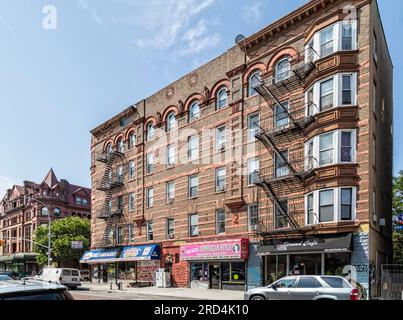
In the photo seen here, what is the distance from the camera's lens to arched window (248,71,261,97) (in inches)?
1267

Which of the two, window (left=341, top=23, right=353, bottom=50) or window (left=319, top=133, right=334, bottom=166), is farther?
window (left=341, top=23, right=353, bottom=50)

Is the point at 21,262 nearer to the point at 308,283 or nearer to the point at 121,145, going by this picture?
the point at 121,145

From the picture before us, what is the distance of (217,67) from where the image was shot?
35750 millimetres

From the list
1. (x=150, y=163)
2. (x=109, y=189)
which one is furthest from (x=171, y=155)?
(x=109, y=189)

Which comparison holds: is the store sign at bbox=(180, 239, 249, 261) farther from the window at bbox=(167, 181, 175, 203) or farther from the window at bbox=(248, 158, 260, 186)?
the window at bbox=(167, 181, 175, 203)

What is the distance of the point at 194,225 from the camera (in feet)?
118

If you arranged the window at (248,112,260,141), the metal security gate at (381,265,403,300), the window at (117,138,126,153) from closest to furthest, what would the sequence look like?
the metal security gate at (381,265,403,300) → the window at (248,112,260,141) → the window at (117,138,126,153)

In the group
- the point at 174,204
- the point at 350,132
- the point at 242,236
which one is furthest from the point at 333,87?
the point at 174,204

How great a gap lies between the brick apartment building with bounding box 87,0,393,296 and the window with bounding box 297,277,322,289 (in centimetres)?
782

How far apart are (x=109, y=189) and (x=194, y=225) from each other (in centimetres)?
1474

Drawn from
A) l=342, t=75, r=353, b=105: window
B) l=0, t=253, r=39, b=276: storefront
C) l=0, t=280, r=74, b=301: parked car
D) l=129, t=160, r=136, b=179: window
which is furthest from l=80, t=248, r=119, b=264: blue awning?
l=0, t=280, r=74, b=301: parked car

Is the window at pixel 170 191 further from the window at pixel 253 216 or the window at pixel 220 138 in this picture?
the window at pixel 253 216

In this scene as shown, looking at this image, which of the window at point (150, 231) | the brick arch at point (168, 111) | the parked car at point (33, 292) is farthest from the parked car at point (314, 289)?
the brick arch at point (168, 111)

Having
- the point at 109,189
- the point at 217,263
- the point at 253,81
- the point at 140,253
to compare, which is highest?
the point at 253,81
